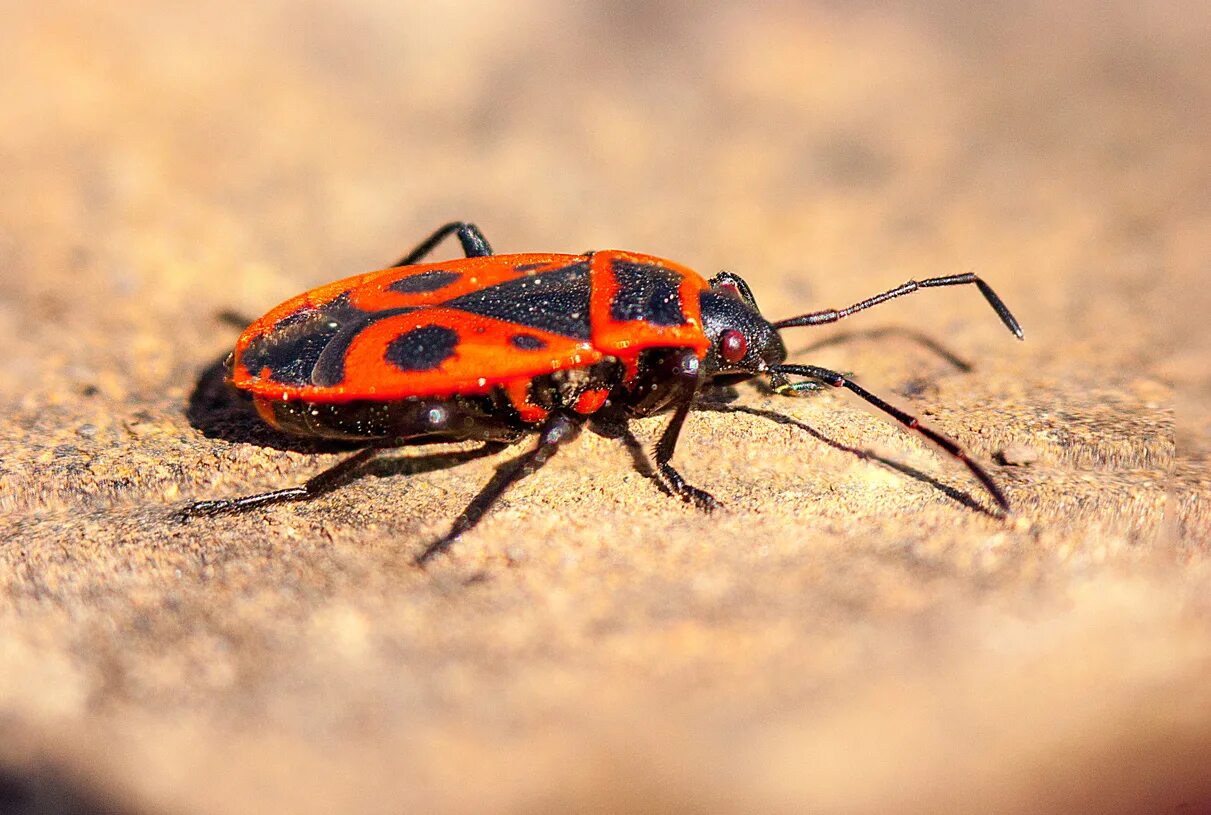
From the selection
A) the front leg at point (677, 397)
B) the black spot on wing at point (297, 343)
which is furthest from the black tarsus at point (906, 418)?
the black spot on wing at point (297, 343)

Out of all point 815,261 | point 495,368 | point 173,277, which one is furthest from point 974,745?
point 173,277

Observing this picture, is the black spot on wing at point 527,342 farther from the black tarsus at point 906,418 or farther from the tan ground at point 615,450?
the black tarsus at point 906,418

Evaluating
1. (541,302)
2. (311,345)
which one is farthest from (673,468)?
(311,345)

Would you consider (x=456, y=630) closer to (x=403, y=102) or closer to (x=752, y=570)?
(x=752, y=570)

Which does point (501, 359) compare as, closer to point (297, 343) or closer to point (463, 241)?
point (297, 343)

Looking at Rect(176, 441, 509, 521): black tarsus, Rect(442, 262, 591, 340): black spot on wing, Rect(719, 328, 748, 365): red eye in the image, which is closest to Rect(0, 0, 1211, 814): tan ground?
Rect(176, 441, 509, 521): black tarsus

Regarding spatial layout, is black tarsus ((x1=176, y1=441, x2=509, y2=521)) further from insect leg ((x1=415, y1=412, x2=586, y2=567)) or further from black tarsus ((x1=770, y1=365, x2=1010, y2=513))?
black tarsus ((x1=770, y1=365, x2=1010, y2=513))
